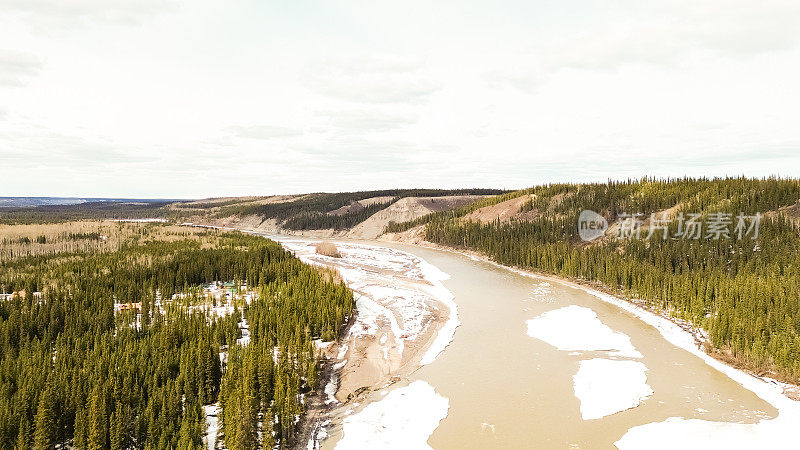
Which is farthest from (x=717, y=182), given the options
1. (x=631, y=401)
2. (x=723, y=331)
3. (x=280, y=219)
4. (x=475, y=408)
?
(x=280, y=219)

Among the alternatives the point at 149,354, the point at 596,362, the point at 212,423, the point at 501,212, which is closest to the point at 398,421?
the point at 212,423

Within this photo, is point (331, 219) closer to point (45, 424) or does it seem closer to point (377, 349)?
point (377, 349)

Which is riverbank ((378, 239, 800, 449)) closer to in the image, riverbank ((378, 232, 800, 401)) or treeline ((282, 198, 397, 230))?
riverbank ((378, 232, 800, 401))

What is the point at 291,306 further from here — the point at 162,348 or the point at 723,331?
the point at 723,331

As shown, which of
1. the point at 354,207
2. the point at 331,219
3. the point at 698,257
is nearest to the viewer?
the point at 698,257

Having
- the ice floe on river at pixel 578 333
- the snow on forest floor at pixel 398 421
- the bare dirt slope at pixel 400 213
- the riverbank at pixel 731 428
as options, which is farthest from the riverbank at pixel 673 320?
the bare dirt slope at pixel 400 213

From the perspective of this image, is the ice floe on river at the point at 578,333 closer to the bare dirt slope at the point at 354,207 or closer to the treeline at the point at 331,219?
the treeline at the point at 331,219

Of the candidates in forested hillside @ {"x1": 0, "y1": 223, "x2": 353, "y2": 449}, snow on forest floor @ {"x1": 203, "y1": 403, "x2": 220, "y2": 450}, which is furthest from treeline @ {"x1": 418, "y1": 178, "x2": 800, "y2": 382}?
snow on forest floor @ {"x1": 203, "y1": 403, "x2": 220, "y2": 450}
